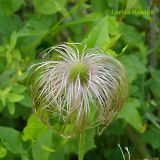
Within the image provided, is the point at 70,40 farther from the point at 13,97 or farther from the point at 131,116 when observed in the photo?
the point at 131,116

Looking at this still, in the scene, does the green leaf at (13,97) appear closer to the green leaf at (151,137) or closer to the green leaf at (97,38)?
the green leaf at (97,38)

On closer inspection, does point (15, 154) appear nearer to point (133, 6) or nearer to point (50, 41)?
point (50, 41)

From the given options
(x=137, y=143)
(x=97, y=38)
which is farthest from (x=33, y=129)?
(x=137, y=143)

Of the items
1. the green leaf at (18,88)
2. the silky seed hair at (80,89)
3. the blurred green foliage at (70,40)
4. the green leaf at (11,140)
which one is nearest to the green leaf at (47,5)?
the blurred green foliage at (70,40)

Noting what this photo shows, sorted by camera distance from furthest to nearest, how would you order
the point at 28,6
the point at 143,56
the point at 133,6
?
1. the point at 28,6
2. the point at 143,56
3. the point at 133,6

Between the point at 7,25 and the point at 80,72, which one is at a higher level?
the point at 80,72

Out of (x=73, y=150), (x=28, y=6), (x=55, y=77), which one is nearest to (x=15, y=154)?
(x=73, y=150)

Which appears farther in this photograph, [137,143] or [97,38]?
[137,143]
